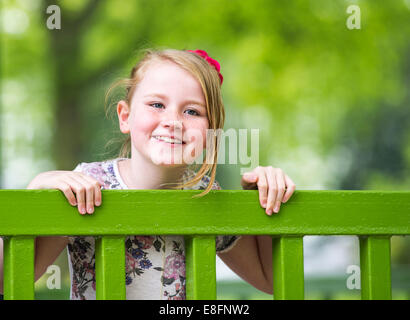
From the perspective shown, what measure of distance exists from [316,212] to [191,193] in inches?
10.8

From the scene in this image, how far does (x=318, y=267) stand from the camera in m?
8.39

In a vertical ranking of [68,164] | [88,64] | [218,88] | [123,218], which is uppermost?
[88,64]

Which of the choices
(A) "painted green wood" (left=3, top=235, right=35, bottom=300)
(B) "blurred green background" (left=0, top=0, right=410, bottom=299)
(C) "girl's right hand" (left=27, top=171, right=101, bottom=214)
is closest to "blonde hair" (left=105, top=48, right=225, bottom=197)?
(C) "girl's right hand" (left=27, top=171, right=101, bottom=214)

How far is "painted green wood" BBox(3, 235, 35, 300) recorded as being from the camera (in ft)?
3.64

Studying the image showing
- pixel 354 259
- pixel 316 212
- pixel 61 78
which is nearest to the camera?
pixel 316 212

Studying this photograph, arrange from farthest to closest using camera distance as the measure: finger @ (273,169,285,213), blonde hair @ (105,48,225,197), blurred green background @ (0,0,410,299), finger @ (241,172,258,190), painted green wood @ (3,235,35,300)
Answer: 1. blurred green background @ (0,0,410,299)
2. blonde hair @ (105,48,225,197)
3. finger @ (241,172,258,190)
4. finger @ (273,169,285,213)
5. painted green wood @ (3,235,35,300)

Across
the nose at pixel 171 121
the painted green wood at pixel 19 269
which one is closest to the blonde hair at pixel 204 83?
the nose at pixel 171 121

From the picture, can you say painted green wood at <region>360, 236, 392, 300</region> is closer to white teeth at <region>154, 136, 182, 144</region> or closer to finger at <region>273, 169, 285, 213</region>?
finger at <region>273, 169, 285, 213</region>

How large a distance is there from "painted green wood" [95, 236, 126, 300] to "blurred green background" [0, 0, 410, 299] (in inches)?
190

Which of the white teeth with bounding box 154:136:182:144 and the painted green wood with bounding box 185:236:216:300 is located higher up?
the white teeth with bounding box 154:136:182:144

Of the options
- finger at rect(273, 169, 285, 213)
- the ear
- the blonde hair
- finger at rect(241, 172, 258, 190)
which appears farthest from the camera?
the ear

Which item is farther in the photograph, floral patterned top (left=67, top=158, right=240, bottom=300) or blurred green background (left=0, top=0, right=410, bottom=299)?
blurred green background (left=0, top=0, right=410, bottom=299)
